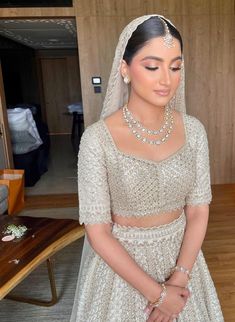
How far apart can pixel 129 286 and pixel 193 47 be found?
3.25m

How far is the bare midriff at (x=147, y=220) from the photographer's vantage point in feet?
2.70

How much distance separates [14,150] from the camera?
4141 mm

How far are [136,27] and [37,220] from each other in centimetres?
155

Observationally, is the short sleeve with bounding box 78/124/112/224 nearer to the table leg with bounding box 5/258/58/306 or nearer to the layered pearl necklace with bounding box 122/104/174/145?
the layered pearl necklace with bounding box 122/104/174/145

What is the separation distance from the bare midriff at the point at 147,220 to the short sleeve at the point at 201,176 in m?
Result: 0.07

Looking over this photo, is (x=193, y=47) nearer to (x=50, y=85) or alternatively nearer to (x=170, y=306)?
(x=170, y=306)

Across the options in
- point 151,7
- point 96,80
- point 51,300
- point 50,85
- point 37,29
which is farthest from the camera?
point 50,85

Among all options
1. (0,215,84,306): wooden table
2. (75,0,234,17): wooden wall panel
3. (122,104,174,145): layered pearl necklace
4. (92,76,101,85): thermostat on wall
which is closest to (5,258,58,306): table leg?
(0,215,84,306): wooden table

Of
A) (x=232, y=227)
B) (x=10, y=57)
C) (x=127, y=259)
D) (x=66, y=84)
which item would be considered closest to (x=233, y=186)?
(x=232, y=227)

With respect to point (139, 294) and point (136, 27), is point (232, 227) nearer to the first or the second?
point (139, 294)

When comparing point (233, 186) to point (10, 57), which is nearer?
point (233, 186)

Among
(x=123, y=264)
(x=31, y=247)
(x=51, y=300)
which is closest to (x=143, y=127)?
(x=123, y=264)

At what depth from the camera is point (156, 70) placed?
2.37 feet

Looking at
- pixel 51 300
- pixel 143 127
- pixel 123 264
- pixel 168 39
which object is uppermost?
pixel 168 39
